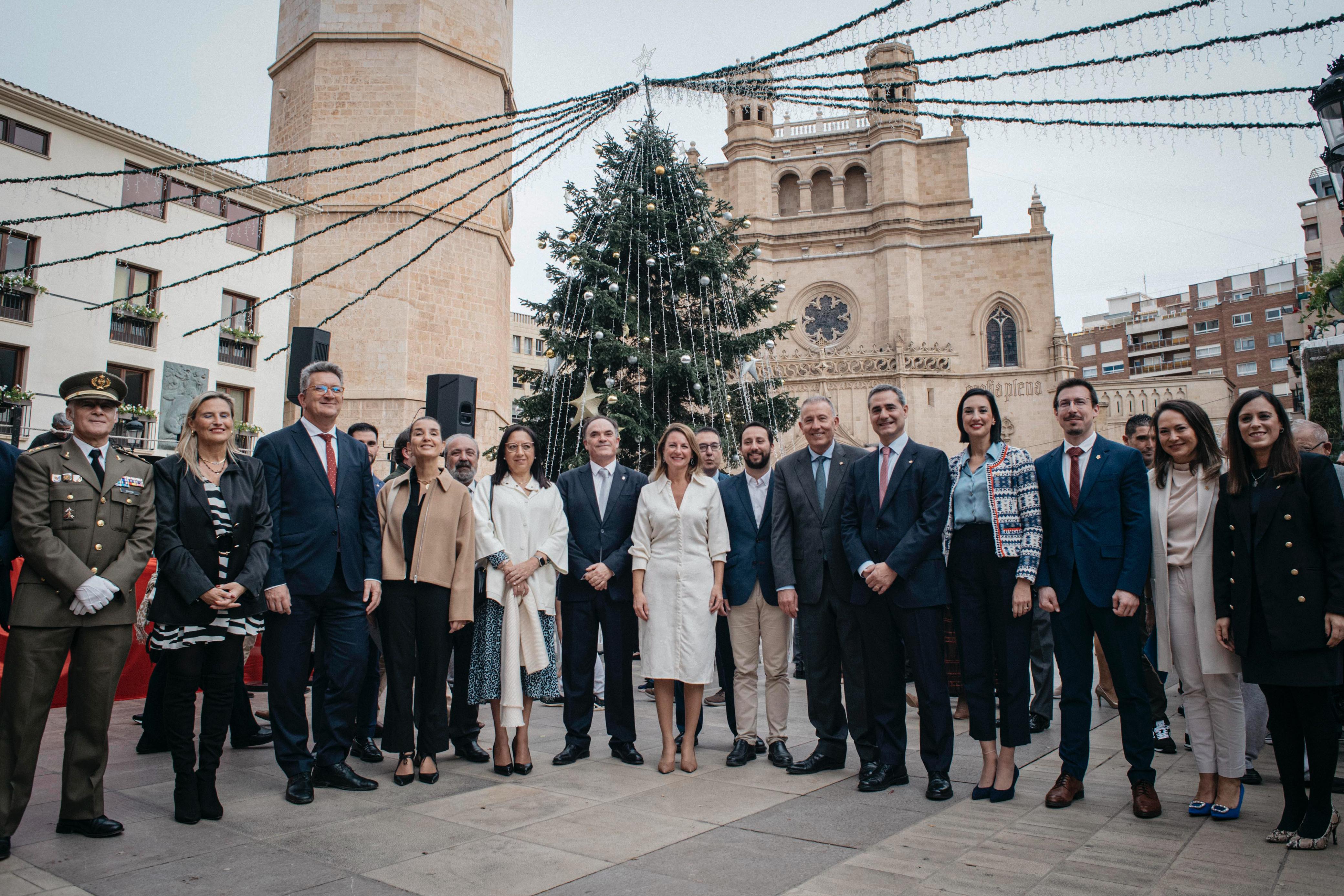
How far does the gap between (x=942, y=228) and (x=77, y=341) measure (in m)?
29.7

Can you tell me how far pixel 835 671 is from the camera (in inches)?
175

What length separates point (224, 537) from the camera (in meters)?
3.69

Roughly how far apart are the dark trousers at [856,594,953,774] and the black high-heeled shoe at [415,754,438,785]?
2.21 m

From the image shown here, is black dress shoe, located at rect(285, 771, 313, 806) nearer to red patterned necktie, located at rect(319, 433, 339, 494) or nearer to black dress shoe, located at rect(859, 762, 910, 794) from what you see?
red patterned necktie, located at rect(319, 433, 339, 494)

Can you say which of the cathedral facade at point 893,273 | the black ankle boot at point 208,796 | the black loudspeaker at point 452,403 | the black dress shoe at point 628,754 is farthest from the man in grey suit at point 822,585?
the cathedral facade at point 893,273

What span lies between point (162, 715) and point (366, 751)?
1.22 m

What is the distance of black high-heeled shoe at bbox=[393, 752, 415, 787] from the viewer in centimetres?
405

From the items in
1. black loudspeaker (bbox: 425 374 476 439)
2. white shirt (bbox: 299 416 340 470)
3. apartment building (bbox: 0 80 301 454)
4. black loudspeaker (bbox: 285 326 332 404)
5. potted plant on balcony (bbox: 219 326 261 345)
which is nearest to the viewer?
white shirt (bbox: 299 416 340 470)

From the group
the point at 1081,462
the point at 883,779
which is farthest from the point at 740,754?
the point at 1081,462

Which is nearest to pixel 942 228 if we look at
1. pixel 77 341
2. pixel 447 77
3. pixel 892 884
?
pixel 447 77

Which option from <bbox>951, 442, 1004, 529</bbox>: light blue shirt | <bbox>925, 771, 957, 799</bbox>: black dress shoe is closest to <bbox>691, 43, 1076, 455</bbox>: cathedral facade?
<bbox>951, 442, 1004, 529</bbox>: light blue shirt

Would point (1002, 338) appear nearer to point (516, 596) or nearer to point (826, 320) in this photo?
point (826, 320)

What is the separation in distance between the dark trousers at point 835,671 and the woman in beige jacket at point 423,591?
1.85m

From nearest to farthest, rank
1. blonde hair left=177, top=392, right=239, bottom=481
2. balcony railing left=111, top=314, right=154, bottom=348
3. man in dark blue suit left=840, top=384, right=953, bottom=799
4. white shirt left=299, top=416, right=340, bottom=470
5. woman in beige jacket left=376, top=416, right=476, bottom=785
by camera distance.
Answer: blonde hair left=177, top=392, right=239, bottom=481 → man in dark blue suit left=840, top=384, right=953, bottom=799 → white shirt left=299, top=416, right=340, bottom=470 → woman in beige jacket left=376, top=416, right=476, bottom=785 → balcony railing left=111, top=314, right=154, bottom=348
